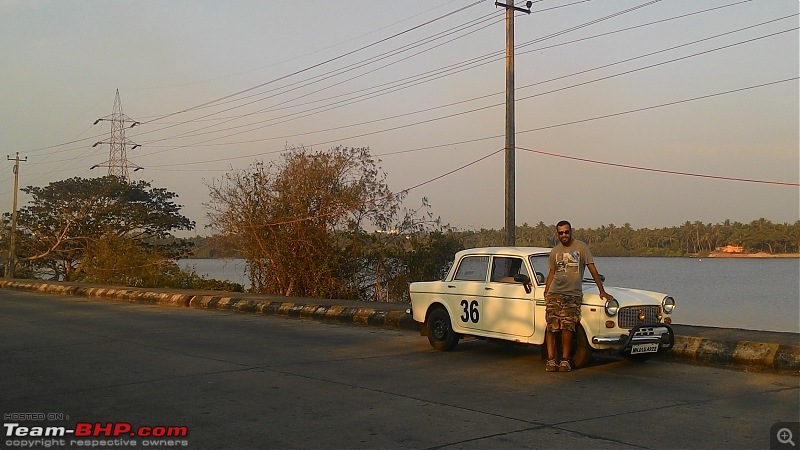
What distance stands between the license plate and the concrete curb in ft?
5.46

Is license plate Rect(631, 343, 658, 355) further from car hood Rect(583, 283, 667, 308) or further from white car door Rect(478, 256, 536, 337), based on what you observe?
white car door Rect(478, 256, 536, 337)

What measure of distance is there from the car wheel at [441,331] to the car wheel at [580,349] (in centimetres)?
219

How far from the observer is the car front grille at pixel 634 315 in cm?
998

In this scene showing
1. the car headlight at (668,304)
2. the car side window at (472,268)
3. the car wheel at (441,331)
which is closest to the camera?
the car headlight at (668,304)

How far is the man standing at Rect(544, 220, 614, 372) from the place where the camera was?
9859mm

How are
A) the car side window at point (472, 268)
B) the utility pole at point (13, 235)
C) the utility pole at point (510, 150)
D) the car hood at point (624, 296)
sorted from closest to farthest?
1. the car hood at point (624, 296)
2. the car side window at point (472, 268)
3. the utility pole at point (510, 150)
4. the utility pole at point (13, 235)

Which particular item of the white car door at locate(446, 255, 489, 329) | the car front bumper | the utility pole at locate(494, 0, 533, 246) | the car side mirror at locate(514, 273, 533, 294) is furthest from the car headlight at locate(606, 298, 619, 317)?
the utility pole at locate(494, 0, 533, 246)

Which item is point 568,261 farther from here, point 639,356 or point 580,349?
point 639,356

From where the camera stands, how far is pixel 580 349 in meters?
10.2

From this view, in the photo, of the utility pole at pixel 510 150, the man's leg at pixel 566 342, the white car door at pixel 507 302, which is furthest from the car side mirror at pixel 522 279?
the utility pole at pixel 510 150

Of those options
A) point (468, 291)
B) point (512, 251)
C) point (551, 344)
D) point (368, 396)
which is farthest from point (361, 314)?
point (368, 396)

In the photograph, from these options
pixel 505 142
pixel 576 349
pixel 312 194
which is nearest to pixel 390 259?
pixel 312 194

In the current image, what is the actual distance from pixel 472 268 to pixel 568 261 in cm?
210

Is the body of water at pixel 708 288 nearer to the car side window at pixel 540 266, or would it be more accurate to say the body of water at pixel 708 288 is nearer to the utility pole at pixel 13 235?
the car side window at pixel 540 266
